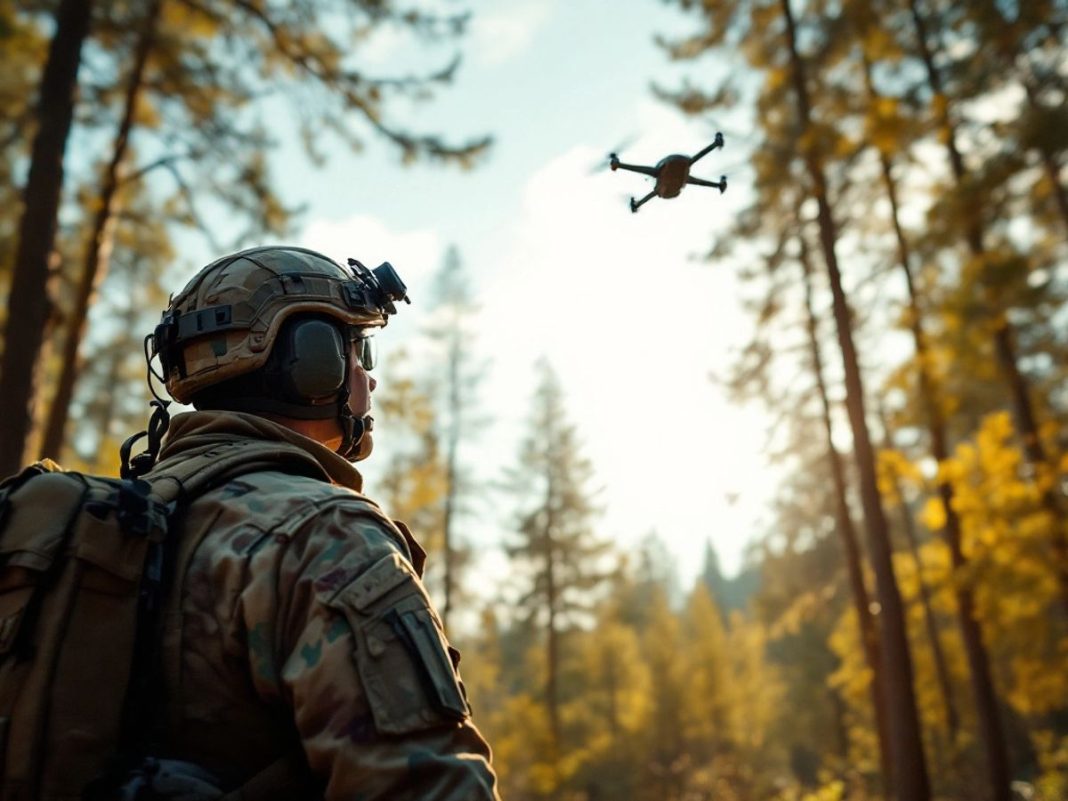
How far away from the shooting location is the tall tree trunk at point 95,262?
9.09 m

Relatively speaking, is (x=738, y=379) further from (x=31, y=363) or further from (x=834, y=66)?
(x=31, y=363)

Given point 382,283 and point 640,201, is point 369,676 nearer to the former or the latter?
point 382,283

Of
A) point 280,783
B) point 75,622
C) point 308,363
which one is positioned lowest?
point 280,783


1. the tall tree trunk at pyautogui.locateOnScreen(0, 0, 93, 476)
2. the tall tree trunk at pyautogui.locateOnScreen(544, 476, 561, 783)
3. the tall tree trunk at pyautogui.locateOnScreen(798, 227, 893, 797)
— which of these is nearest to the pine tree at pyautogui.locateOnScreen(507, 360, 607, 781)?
the tall tree trunk at pyautogui.locateOnScreen(544, 476, 561, 783)

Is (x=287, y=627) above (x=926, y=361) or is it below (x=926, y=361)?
below

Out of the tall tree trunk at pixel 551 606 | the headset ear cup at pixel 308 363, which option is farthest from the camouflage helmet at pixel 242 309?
the tall tree trunk at pixel 551 606

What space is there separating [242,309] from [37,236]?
17.5ft

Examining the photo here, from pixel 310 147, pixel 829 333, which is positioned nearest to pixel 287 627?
pixel 310 147

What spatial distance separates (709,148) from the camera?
237 centimetres

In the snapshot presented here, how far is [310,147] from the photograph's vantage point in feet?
30.0

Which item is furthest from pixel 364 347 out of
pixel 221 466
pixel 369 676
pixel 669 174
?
pixel 369 676

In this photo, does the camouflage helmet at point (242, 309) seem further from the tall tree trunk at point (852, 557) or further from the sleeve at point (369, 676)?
the tall tree trunk at point (852, 557)

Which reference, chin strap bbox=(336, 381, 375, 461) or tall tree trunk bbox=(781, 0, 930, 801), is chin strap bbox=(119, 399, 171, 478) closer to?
chin strap bbox=(336, 381, 375, 461)

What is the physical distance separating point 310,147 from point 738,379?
9.39 m
